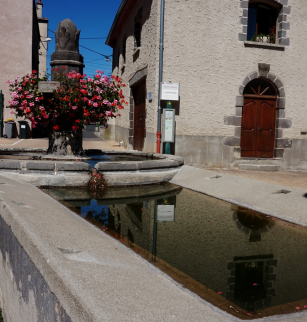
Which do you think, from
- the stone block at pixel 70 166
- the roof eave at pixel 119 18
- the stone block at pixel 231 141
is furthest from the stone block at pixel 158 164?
the roof eave at pixel 119 18

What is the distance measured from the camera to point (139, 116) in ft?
41.0

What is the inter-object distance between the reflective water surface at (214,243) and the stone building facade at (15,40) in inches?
548

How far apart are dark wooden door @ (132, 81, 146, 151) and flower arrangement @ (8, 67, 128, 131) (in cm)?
467

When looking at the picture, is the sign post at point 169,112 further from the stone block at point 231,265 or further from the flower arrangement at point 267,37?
the stone block at point 231,265

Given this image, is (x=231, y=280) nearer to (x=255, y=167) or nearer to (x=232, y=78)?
(x=255, y=167)

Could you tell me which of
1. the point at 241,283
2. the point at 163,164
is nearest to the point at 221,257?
the point at 241,283

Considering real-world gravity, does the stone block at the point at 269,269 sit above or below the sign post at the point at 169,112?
below

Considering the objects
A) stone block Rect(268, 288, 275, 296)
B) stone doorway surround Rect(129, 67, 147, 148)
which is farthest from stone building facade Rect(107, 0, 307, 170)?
stone block Rect(268, 288, 275, 296)

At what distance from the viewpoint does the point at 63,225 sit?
10.1 ft

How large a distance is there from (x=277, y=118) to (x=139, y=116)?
14.5ft

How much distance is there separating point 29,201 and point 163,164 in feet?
11.4

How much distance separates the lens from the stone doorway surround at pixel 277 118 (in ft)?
34.0

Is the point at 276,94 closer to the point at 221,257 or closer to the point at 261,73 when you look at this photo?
the point at 261,73

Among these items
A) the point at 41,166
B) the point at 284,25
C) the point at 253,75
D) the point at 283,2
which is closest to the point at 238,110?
the point at 253,75
